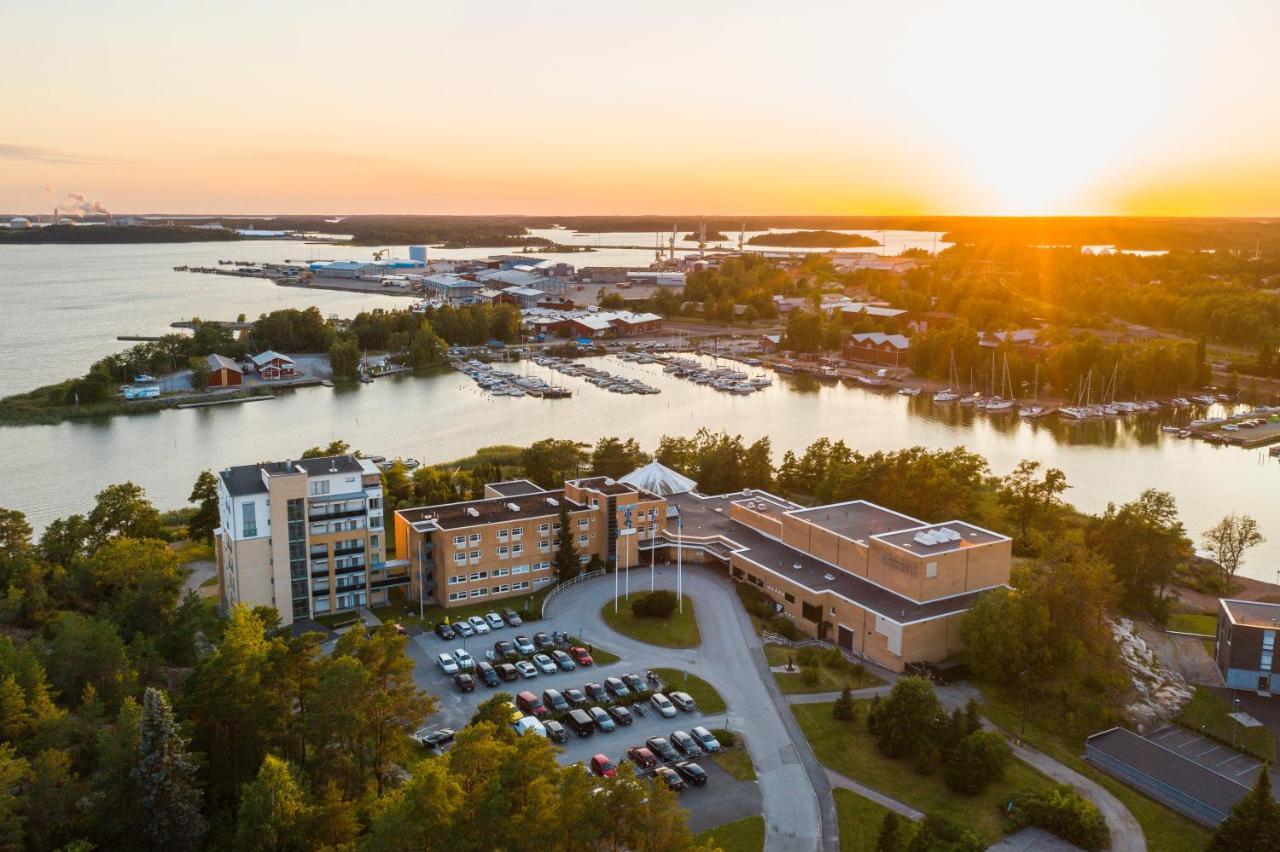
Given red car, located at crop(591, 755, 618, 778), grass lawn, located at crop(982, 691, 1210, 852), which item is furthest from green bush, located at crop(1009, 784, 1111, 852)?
red car, located at crop(591, 755, 618, 778)

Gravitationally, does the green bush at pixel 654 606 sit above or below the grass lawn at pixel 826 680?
above

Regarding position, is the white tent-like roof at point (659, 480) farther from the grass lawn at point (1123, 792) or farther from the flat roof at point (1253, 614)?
the flat roof at point (1253, 614)

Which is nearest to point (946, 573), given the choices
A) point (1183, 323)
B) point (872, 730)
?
point (872, 730)

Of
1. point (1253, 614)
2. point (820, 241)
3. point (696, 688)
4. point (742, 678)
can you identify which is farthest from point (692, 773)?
point (820, 241)

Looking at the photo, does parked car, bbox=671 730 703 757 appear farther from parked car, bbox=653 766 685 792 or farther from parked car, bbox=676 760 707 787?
parked car, bbox=653 766 685 792

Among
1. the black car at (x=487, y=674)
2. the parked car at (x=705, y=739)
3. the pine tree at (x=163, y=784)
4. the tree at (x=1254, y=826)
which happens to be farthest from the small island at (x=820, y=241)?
the pine tree at (x=163, y=784)

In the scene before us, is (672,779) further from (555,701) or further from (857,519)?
(857,519)
